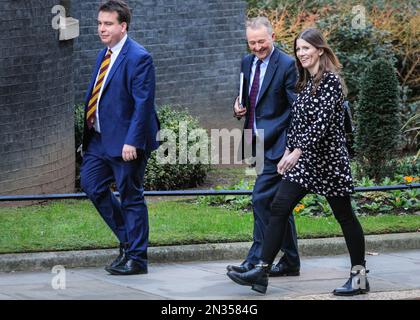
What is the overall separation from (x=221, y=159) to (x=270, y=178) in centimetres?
733

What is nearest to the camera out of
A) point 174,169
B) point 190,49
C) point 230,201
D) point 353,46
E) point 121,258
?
point 121,258

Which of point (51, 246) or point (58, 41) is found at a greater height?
point (58, 41)

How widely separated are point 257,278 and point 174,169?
6.15m

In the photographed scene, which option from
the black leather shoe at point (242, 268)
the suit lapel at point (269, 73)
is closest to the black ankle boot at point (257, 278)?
the black leather shoe at point (242, 268)

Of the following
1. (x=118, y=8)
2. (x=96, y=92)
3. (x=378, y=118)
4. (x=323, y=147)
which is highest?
(x=118, y=8)

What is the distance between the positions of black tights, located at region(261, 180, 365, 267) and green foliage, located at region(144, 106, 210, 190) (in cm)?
591

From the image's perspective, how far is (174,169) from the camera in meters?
13.7

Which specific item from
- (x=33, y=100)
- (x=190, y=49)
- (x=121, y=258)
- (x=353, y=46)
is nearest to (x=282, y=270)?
(x=121, y=258)

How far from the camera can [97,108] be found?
832 centimetres

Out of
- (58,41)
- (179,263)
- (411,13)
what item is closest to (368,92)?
(58,41)

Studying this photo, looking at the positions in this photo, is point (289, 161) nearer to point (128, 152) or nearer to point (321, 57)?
point (321, 57)

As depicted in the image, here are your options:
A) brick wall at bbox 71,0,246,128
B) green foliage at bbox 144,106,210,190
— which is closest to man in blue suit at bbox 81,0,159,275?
green foliage at bbox 144,106,210,190

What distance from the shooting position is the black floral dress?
7578 millimetres

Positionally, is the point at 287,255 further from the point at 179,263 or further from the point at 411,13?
the point at 411,13
